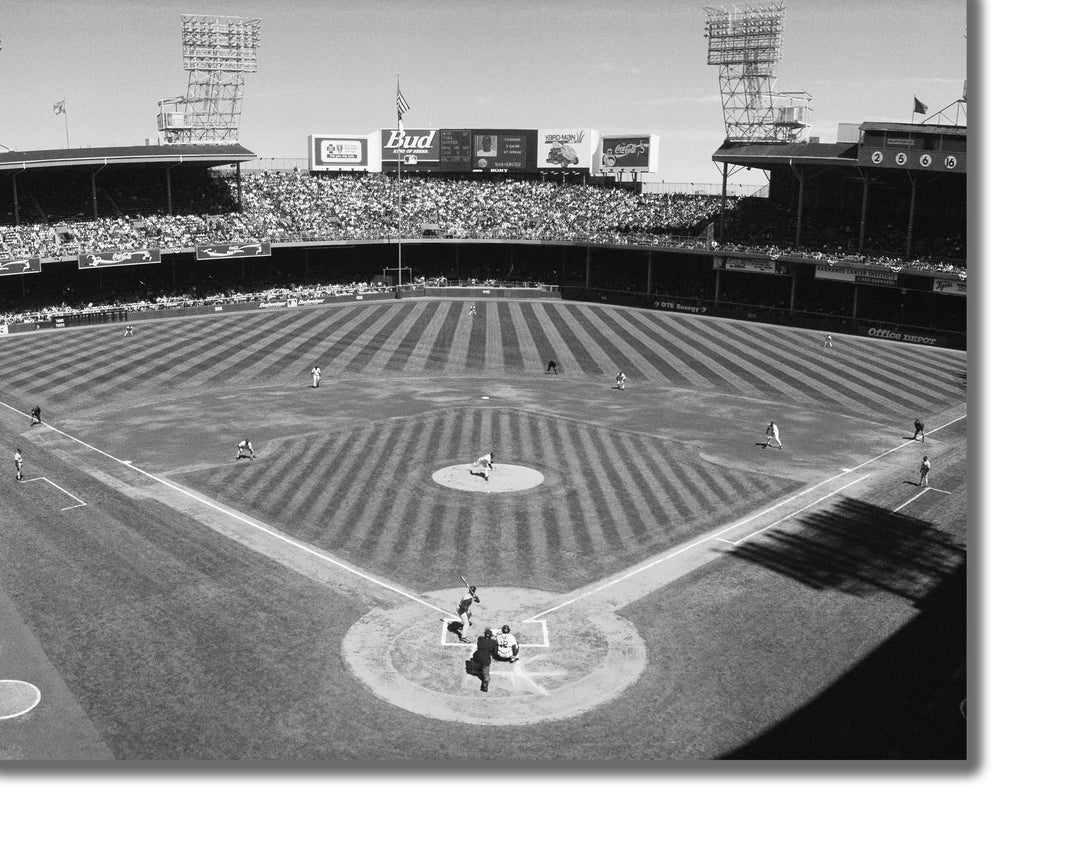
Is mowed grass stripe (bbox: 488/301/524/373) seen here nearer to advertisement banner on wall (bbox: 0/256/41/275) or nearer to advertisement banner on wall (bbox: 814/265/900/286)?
advertisement banner on wall (bbox: 814/265/900/286)

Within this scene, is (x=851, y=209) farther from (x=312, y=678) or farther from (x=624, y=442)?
(x=312, y=678)

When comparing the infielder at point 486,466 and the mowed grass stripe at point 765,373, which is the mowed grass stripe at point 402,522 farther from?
the mowed grass stripe at point 765,373

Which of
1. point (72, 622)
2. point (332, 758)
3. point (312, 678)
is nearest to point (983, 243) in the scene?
point (332, 758)

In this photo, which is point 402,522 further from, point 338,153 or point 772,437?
point 338,153

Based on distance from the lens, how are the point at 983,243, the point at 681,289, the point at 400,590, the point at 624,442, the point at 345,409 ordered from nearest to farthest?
the point at 983,243 < the point at 400,590 < the point at 624,442 < the point at 345,409 < the point at 681,289

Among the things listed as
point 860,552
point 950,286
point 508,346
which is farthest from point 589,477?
point 950,286

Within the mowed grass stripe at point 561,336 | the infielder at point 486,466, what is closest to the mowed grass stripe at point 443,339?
the mowed grass stripe at point 561,336
